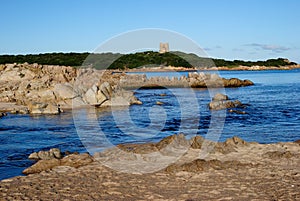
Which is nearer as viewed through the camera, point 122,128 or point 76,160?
point 76,160

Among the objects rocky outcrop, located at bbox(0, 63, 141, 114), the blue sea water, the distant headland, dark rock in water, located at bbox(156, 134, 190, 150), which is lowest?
the blue sea water

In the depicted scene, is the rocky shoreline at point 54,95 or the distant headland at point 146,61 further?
the distant headland at point 146,61

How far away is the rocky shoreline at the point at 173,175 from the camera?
7.96 meters

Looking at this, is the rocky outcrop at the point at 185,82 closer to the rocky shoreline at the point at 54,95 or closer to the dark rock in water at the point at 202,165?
the rocky shoreline at the point at 54,95

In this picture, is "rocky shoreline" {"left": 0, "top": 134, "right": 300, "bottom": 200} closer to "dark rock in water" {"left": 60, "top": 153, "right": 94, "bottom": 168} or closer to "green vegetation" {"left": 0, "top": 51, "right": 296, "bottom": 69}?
"dark rock in water" {"left": 60, "top": 153, "right": 94, "bottom": 168}

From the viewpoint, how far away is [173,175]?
9.55 metres

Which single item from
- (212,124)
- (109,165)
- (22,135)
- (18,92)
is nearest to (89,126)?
(22,135)

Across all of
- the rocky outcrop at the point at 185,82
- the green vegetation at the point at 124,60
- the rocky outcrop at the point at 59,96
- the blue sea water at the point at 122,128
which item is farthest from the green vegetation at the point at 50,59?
the blue sea water at the point at 122,128

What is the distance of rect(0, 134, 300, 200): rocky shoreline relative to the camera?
26.1ft

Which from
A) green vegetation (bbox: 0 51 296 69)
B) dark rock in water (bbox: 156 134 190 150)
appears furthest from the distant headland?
dark rock in water (bbox: 156 134 190 150)

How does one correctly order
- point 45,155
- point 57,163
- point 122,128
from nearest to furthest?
point 57,163, point 45,155, point 122,128

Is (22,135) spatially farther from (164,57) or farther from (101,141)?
(164,57)

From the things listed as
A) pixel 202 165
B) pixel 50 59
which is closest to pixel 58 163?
pixel 202 165

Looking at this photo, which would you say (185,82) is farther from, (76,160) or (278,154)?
(76,160)
